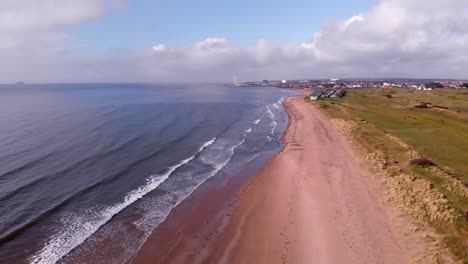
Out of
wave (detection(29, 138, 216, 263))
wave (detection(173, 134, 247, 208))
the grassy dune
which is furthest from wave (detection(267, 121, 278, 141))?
wave (detection(29, 138, 216, 263))

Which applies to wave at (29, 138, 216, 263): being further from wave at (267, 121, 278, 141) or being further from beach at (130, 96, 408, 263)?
wave at (267, 121, 278, 141)

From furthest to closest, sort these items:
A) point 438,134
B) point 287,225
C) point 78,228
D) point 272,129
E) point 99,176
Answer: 1. point 272,129
2. point 438,134
3. point 99,176
4. point 287,225
5. point 78,228

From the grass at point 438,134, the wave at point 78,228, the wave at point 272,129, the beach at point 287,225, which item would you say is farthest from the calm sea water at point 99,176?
the grass at point 438,134

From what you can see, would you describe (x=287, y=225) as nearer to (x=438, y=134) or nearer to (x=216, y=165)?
(x=216, y=165)

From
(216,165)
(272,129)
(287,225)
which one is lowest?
(287,225)

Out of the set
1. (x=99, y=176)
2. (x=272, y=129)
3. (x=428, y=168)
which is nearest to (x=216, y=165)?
(x=99, y=176)

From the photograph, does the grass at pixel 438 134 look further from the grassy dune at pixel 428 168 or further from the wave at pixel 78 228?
the wave at pixel 78 228
